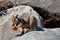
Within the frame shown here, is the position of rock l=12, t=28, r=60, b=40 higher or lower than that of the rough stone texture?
lower

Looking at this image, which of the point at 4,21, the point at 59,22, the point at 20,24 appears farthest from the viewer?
the point at 59,22

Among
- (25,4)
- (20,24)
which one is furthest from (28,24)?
(25,4)

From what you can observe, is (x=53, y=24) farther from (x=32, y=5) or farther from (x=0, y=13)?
(x=0, y=13)

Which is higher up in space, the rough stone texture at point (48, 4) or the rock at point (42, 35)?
the rough stone texture at point (48, 4)

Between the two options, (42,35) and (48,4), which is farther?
(48,4)

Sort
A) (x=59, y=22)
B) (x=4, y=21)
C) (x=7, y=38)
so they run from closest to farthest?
(x=7, y=38) → (x=4, y=21) → (x=59, y=22)

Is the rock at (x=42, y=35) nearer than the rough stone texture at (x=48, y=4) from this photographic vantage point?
Yes

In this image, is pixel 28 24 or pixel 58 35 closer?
pixel 58 35

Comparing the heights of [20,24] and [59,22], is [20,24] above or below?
above

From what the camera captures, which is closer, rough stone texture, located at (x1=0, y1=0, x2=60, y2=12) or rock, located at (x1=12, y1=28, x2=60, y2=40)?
rock, located at (x1=12, y1=28, x2=60, y2=40)

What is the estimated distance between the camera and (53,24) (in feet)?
8.48

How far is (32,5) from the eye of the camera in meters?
2.74

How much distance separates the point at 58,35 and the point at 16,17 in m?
0.44

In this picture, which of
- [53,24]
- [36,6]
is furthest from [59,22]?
[36,6]
